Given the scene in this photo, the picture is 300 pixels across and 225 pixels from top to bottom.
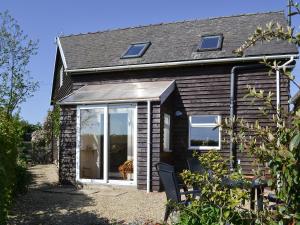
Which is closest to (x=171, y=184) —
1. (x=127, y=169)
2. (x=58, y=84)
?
(x=127, y=169)

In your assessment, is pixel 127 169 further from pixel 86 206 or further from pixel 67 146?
pixel 86 206

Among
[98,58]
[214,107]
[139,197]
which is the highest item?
[98,58]

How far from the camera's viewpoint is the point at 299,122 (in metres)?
2.43

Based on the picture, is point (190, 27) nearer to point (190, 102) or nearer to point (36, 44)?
point (190, 102)

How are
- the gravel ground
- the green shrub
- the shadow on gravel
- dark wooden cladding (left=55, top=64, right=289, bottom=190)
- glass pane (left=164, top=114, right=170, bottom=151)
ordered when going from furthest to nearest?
glass pane (left=164, top=114, right=170, bottom=151)
dark wooden cladding (left=55, top=64, right=289, bottom=190)
the green shrub
the gravel ground
the shadow on gravel

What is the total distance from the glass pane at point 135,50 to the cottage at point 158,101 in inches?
3.6

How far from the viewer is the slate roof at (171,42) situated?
13602 mm

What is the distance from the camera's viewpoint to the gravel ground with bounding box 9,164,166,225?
25.6ft

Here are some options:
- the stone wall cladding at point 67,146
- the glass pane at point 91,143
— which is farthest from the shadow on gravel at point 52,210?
the glass pane at point 91,143

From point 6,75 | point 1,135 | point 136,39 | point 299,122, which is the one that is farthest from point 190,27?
point 299,122

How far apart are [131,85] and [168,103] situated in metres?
1.66

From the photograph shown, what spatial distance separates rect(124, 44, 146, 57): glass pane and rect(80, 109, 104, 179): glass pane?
325cm

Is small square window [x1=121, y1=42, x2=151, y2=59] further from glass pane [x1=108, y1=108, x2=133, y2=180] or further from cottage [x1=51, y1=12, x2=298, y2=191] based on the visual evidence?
glass pane [x1=108, y1=108, x2=133, y2=180]

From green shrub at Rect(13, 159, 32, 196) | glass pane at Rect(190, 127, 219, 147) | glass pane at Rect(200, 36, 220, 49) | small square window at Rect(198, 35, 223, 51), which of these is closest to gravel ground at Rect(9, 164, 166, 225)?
green shrub at Rect(13, 159, 32, 196)
